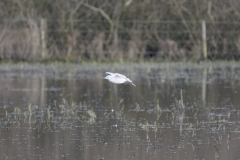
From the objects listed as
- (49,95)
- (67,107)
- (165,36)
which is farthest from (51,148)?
(165,36)

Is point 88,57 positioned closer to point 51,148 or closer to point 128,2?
point 128,2

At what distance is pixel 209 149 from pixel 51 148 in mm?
1694

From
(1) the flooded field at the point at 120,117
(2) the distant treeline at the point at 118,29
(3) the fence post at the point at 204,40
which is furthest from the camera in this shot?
(3) the fence post at the point at 204,40

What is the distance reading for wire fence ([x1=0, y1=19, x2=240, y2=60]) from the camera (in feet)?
74.4

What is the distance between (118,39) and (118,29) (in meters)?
0.67

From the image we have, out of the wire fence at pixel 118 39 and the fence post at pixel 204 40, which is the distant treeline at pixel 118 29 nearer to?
the wire fence at pixel 118 39

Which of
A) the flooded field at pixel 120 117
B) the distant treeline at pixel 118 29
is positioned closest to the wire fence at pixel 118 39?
the distant treeline at pixel 118 29

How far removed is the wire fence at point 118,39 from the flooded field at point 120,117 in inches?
184

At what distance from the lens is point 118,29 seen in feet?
80.6

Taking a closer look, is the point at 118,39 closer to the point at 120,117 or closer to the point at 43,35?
the point at 43,35

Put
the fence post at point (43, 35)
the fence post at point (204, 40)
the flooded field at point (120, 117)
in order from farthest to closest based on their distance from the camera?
1. the fence post at point (204, 40)
2. the fence post at point (43, 35)
3. the flooded field at point (120, 117)

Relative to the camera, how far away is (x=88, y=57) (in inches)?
914

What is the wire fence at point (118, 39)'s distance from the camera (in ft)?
74.4

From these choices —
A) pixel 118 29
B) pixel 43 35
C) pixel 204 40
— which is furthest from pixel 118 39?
pixel 204 40
